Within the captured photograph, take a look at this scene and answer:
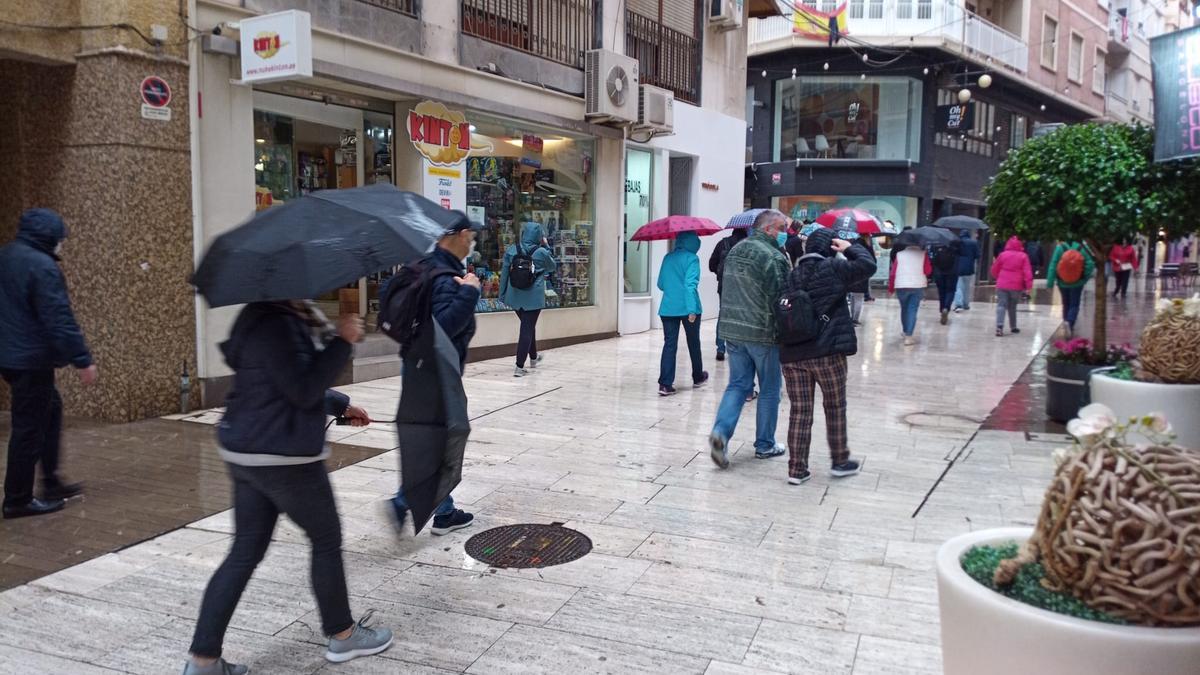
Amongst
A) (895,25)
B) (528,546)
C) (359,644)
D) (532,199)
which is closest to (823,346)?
(528,546)

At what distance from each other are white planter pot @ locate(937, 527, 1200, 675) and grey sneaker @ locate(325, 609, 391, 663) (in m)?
2.18

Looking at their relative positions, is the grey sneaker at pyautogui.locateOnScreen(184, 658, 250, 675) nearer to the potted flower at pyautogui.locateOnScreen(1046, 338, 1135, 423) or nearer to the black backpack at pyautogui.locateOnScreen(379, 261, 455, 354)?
the black backpack at pyautogui.locateOnScreen(379, 261, 455, 354)

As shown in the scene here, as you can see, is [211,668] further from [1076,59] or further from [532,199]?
[1076,59]

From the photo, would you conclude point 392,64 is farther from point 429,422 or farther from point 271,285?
point 271,285

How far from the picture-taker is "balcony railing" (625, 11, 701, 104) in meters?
14.9

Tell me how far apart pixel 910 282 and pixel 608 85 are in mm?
5629

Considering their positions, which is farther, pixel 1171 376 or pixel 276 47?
pixel 276 47

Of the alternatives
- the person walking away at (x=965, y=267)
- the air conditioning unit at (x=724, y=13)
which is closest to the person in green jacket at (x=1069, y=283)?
the person walking away at (x=965, y=267)

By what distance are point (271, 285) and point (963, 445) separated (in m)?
5.99

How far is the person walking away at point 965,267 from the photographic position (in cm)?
1811

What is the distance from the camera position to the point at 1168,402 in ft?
18.4

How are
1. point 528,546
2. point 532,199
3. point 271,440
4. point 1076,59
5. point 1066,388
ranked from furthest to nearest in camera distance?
1. point 1076,59
2. point 532,199
3. point 1066,388
4. point 528,546
5. point 271,440

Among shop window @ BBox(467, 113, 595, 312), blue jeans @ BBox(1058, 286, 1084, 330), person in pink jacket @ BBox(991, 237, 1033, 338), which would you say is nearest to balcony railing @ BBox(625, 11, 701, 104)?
shop window @ BBox(467, 113, 595, 312)

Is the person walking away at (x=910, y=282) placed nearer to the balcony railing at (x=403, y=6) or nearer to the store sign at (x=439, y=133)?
the store sign at (x=439, y=133)
